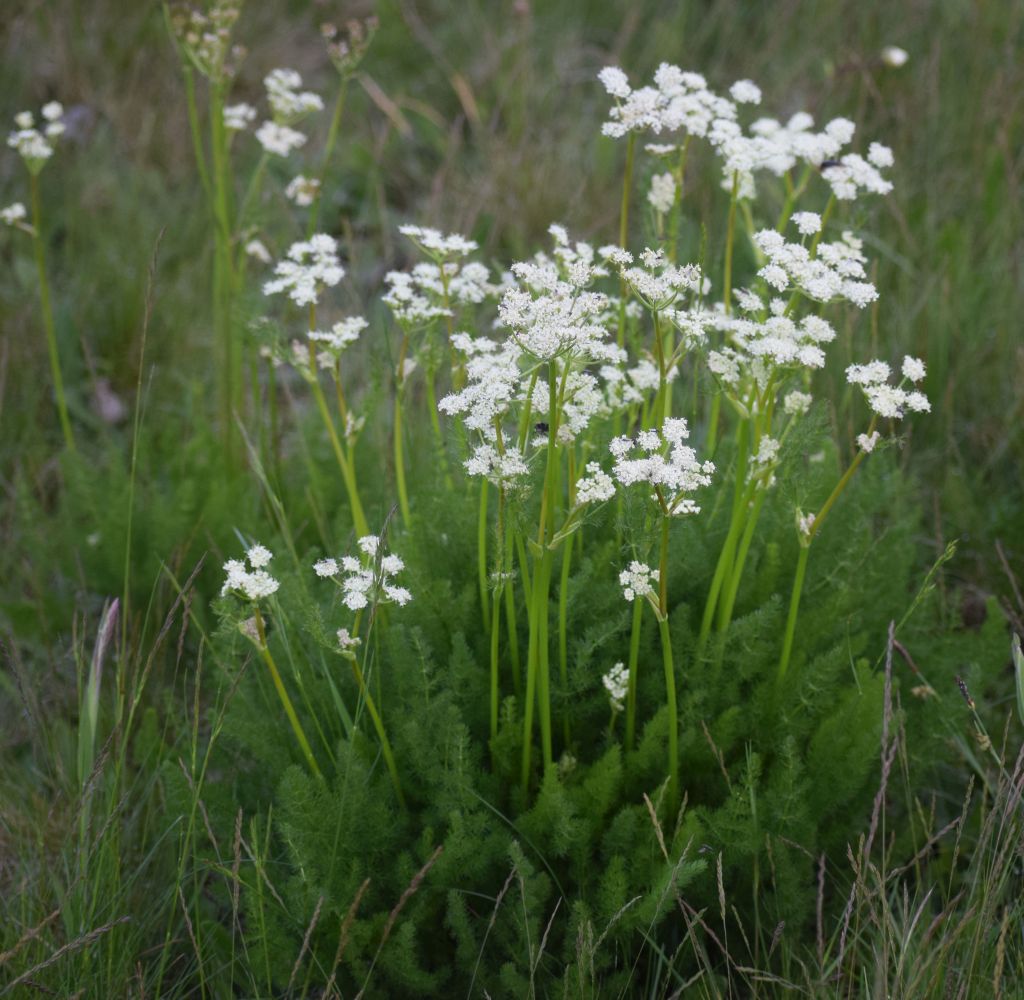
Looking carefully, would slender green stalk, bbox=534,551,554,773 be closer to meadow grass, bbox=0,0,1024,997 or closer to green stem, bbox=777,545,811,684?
meadow grass, bbox=0,0,1024,997

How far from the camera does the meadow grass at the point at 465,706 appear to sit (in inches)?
69.0

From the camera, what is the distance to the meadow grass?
175 cm

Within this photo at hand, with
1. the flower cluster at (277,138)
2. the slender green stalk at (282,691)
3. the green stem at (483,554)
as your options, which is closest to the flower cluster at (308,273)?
the green stem at (483,554)

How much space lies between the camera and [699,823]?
5.88 ft

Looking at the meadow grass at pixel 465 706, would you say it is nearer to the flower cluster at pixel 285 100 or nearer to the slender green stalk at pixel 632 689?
the slender green stalk at pixel 632 689

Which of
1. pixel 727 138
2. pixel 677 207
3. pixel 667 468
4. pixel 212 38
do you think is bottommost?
pixel 667 468

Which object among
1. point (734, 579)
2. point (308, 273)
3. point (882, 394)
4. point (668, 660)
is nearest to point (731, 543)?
point (734, 579)

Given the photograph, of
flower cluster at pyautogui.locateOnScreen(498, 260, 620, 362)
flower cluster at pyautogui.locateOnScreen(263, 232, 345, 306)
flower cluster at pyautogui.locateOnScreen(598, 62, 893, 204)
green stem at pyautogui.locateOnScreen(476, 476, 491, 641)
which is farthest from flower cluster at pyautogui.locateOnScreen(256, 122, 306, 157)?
flower cluster at pyautogui.locateOnScreen(498, 260, 620, 362)

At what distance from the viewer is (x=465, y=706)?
1.96 metres

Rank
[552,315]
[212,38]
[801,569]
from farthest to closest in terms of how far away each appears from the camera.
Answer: [212,38] < [801,569] < [552,315]

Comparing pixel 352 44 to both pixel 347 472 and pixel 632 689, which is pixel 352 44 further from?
pixel 632 689

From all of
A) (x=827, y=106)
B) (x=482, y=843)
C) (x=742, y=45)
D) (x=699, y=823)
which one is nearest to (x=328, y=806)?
(x=482, y=843)

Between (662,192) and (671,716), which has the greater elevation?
(662,192)

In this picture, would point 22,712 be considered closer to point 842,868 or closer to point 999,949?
point 842,868
